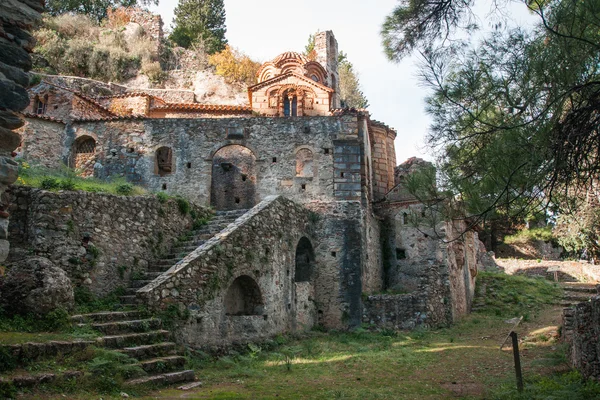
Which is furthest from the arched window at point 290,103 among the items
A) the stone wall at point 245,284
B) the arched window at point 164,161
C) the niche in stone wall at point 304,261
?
the niche in stone wall at point 304,261

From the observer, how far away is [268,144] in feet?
65.2

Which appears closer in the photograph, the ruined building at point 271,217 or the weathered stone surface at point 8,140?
the weathered stone surface at point 8,140

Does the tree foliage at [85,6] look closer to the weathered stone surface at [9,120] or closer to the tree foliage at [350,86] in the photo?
the tree foliage at [350,86]

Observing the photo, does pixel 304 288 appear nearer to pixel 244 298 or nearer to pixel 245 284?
pixel 244 298

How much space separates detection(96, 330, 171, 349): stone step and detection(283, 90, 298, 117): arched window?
759 inches

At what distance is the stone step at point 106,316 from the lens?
31.3 feet

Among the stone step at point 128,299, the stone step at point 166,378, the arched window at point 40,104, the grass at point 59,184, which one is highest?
the arched window at point 40,104

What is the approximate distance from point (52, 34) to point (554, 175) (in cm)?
3942

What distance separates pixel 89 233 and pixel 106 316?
7.80 feet

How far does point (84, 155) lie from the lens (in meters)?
21.1

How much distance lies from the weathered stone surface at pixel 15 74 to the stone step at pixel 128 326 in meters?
5.12

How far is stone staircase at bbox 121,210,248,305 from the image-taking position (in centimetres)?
1216

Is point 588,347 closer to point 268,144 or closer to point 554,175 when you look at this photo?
point 554,175

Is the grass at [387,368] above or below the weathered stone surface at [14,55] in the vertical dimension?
below
